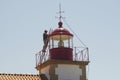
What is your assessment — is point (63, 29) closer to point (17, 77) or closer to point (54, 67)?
point (54, 67)

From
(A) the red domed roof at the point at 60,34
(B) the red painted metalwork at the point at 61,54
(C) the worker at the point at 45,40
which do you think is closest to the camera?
(B) the red painted metalwork at the point at 61,54

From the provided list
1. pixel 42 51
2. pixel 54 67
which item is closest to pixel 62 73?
pixel 54 67

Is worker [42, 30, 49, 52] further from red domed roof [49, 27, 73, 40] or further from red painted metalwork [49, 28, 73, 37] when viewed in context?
red painted metalwork [49, 28, 73, 37]

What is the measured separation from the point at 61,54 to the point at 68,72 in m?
0.96

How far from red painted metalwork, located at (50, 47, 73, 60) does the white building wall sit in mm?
453

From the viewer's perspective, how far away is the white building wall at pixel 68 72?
1794 centimetres

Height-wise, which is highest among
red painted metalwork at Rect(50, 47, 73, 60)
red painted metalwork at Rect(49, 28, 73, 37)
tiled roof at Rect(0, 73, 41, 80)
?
red painted metalwork at Rect(49, 28, 73, 37)

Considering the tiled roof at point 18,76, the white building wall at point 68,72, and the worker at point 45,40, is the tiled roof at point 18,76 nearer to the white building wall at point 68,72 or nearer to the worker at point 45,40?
the white building wall at point 68,72

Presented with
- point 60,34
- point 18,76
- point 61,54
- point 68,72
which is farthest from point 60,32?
point 18,76

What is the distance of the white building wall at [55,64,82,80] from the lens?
17938 mm

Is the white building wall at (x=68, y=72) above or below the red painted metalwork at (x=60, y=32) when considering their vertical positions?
below

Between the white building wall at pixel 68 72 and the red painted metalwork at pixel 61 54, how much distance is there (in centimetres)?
45

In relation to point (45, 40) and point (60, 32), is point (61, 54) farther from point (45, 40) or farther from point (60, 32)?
point (45, 40)

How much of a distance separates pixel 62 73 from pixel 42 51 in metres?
1.66
